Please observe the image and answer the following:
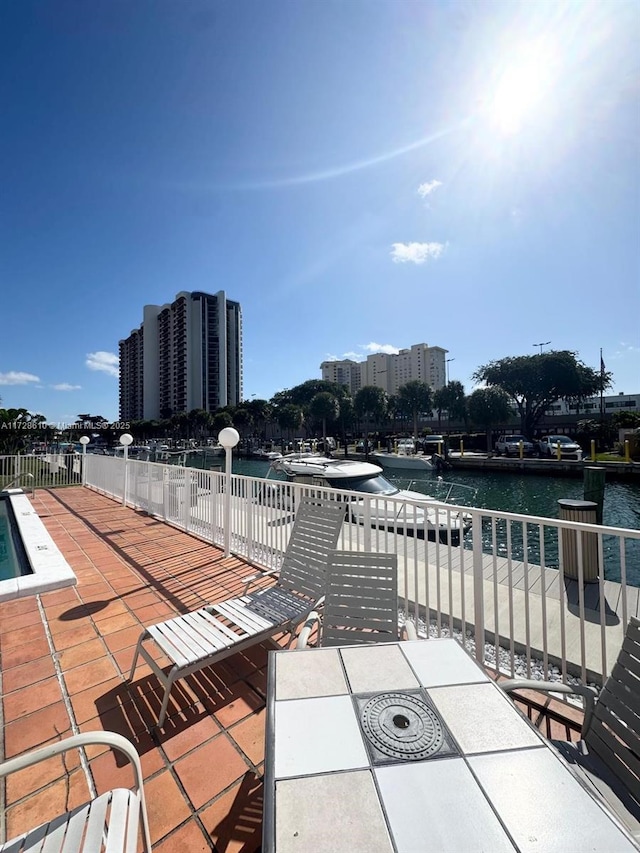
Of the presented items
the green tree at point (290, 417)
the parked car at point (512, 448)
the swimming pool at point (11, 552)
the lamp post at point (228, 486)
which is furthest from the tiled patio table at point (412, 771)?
the green tree at point (290, 417)

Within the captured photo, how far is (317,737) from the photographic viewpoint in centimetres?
117

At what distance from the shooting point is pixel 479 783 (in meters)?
1.00

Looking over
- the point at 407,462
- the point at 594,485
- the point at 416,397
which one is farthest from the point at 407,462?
the point at 416,397

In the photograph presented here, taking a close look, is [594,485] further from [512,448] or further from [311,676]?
[512,448]

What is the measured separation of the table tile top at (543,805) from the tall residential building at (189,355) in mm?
89472

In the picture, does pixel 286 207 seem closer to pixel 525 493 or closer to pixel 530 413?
pixel 525 493

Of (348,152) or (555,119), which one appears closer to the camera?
(555,119)

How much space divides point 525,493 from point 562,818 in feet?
63.9

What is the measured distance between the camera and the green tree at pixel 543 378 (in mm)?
36938

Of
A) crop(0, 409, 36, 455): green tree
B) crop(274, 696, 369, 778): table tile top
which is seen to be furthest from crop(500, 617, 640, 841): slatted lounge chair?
crop(0, 409, 36, 455): green tree

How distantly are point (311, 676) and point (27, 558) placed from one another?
5.12m

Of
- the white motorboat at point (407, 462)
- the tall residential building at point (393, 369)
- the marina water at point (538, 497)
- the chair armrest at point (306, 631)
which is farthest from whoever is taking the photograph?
the tall residential building at point (393, 369)

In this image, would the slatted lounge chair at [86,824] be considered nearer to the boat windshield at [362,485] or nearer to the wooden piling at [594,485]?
the wooden piling at [594,485]

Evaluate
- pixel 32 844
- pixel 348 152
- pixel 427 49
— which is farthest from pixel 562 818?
pixel 348 152
